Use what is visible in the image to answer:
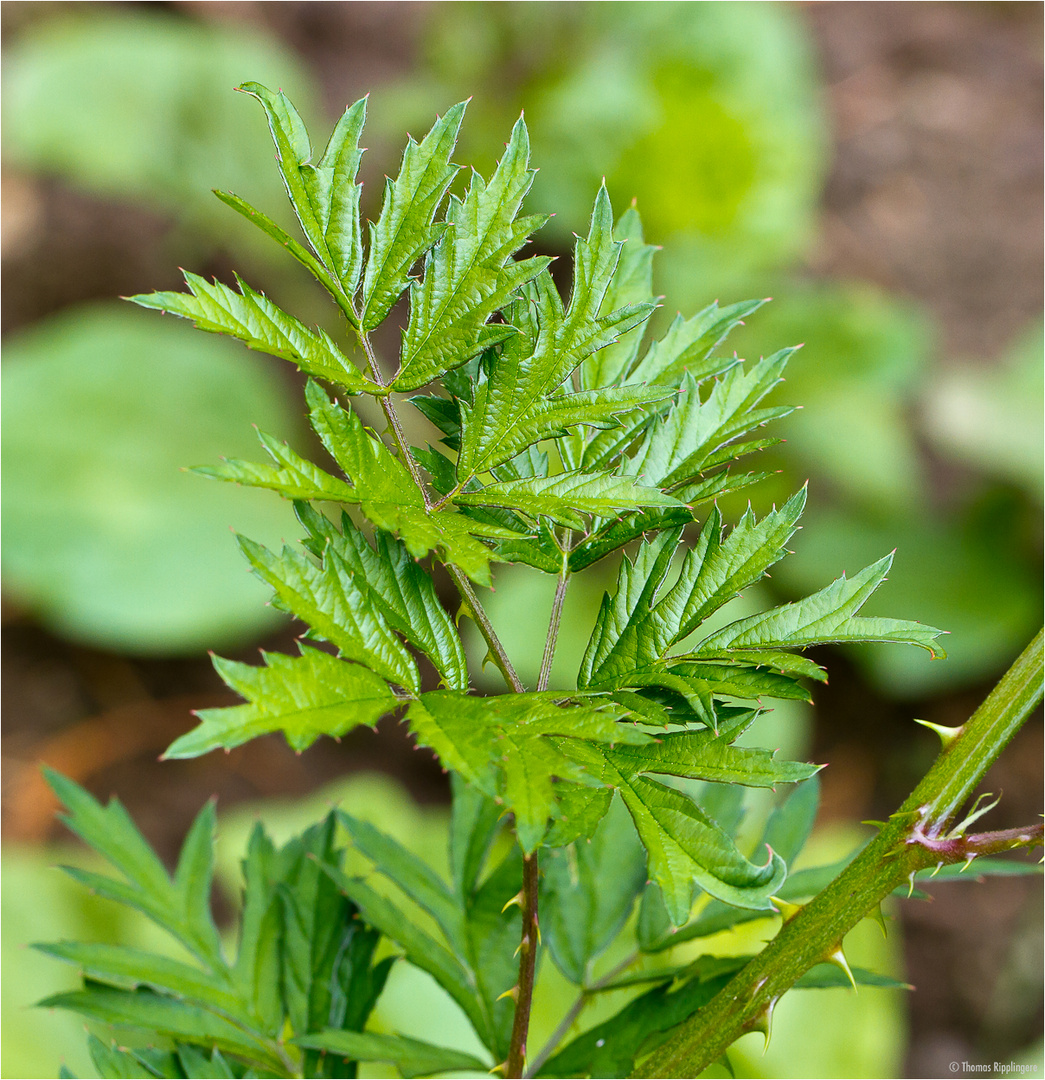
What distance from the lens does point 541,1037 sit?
4.66 ft

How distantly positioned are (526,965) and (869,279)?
3.28 meters

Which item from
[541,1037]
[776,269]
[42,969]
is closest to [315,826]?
[541,1037]

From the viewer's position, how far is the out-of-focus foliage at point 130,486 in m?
2.66

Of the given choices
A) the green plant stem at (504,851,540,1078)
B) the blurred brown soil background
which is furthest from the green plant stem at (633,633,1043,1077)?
the blurred brown soil background

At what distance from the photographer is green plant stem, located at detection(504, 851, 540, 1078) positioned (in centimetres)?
59

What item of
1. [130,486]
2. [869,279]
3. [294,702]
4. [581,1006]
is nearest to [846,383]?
[869,279]

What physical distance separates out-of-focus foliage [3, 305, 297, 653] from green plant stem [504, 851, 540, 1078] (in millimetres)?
2145

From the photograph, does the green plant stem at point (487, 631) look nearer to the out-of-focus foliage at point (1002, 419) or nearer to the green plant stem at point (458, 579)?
the green plant stem at point (458, 579)

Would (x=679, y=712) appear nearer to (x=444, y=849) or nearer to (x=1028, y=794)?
(x=444, y=849)

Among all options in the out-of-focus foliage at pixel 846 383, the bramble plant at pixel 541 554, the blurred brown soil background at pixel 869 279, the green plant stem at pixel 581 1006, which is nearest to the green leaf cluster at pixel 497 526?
the bramble plant at pixel 541 554

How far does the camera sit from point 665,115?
2912mm

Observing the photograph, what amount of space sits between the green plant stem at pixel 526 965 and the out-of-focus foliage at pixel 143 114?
3.01 m

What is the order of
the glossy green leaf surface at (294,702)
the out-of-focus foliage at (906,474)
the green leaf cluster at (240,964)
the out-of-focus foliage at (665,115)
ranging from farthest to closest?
the out-of-focus foliage at (665,115) → the out-of-focus foliage at (906,474) → the green leaf cluster at (240,964) → the glossy green leaf surface at (294,702)

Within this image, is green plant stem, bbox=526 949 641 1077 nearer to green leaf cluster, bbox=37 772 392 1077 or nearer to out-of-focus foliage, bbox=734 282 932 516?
green leaf cluster, bbox=37 772 392 1077
